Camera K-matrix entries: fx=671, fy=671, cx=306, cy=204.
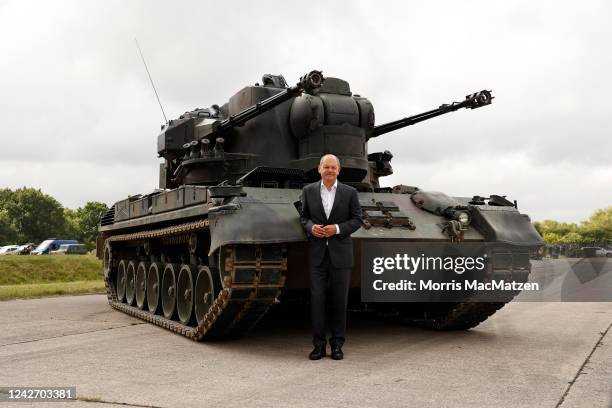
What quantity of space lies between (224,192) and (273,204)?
0.57m

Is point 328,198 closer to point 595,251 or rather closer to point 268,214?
point 268,214

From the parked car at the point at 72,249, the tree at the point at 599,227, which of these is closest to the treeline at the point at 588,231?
the tree at the point at 599,227

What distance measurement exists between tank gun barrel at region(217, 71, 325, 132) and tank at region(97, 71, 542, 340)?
0.05ft

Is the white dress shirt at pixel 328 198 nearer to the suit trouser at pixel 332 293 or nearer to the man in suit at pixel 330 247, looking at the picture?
the man in suit at pixel 330 247

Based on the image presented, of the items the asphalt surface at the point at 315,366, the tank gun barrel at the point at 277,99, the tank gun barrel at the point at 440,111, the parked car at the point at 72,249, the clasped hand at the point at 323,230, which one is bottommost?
the asphalt surface at the point at 315,366

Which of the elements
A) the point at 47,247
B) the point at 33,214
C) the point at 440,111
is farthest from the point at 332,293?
the point at 33,214

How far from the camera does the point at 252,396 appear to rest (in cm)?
514

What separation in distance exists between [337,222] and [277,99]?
7.96ft

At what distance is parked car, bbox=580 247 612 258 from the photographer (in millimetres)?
47681

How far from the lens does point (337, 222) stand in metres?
6.88

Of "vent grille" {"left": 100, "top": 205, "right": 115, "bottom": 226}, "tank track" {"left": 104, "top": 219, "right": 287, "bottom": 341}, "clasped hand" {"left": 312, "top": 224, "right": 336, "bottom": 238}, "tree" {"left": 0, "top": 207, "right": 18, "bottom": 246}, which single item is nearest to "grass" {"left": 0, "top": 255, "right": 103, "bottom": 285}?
"vent grille" {"left": 100, "top": 205, "right": 115, "bottom": 226}

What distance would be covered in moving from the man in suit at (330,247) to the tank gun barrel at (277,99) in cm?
118

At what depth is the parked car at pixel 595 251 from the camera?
4768 cm

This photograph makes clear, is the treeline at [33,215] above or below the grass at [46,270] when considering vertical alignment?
above
